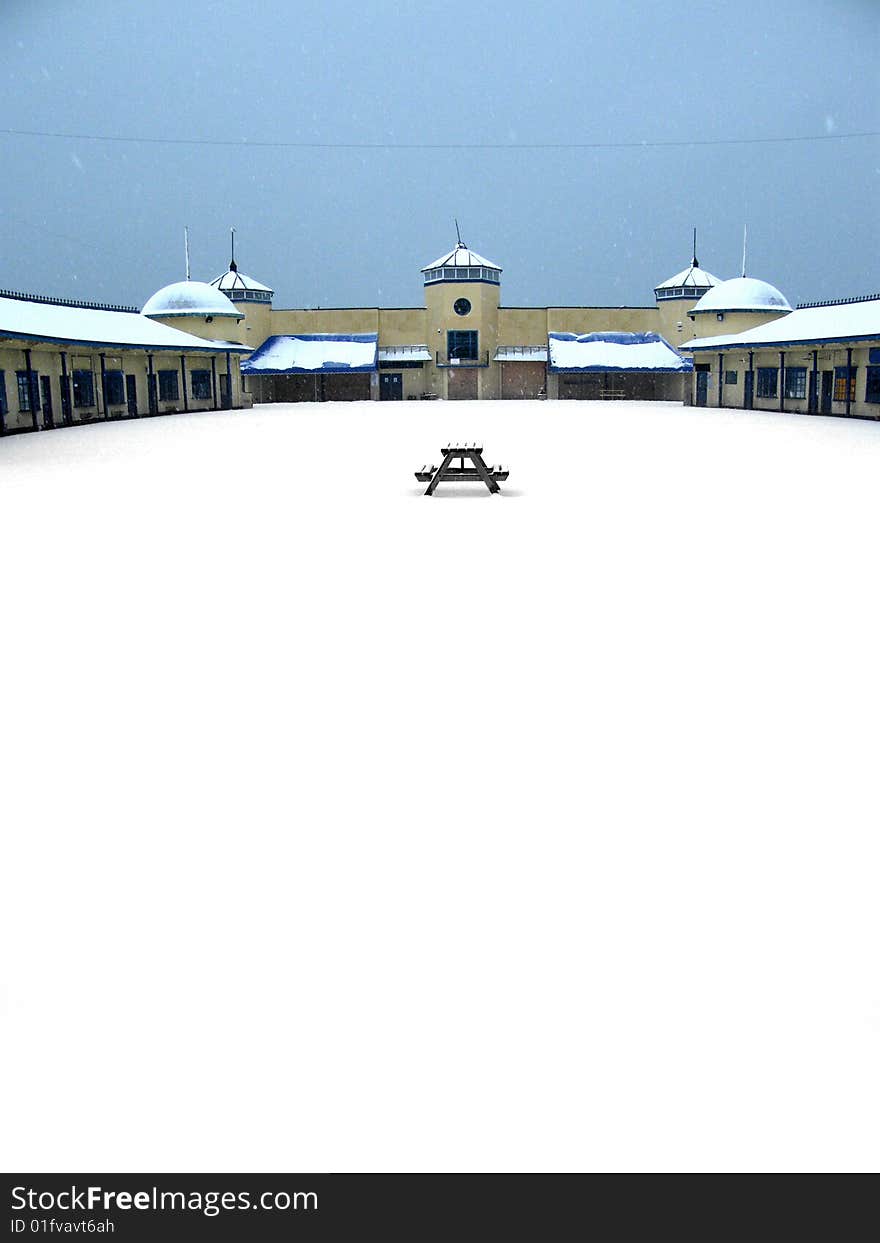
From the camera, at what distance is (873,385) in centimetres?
3772

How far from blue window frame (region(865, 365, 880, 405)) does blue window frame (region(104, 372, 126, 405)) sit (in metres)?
28.0

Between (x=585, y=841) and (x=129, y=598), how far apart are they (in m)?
6.21

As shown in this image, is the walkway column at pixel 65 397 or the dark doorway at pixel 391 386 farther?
the dark doorway at pixel 391 386

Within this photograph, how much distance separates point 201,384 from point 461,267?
70.7 ft

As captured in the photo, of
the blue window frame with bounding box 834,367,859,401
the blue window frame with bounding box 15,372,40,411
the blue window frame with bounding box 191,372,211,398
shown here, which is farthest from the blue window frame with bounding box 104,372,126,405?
the blue window frame with bounding box 834,367,859,401

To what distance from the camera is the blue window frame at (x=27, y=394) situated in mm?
33812

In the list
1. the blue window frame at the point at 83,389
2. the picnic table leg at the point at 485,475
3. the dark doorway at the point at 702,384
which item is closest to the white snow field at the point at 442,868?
the picnic table leg at the point at 485,475

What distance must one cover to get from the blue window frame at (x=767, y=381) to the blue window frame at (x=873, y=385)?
7909 millimetres

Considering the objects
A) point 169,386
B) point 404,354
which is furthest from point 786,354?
point 404,354

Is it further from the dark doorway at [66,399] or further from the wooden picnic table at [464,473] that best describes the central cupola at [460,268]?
the wooden picnic table at [464,473]

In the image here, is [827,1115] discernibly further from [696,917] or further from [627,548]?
[627,548]

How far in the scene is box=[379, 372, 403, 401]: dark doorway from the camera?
Answer: 67.1m

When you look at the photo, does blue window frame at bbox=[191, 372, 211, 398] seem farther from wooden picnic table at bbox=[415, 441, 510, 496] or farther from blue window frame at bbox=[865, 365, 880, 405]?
wooden picnic table at bbox=[415, 441, 510, 496]
